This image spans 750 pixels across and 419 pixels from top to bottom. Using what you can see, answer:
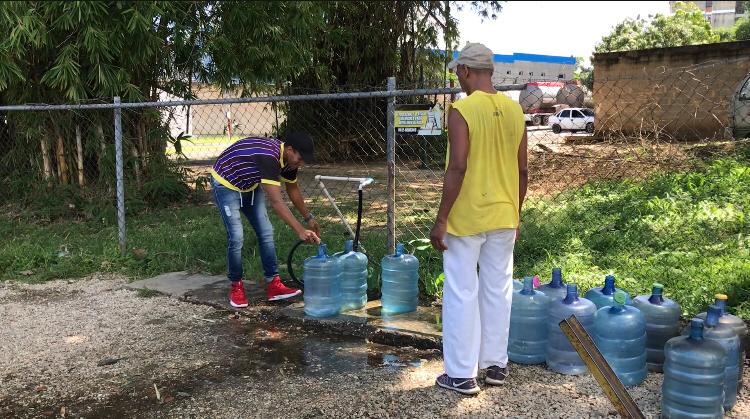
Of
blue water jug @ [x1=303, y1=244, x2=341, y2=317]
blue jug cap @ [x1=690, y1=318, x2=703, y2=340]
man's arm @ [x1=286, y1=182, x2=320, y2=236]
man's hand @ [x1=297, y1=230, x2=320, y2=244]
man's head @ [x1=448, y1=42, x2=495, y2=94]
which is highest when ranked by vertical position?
man's head @ [x1=448, y1=42, x2=495, y2=94]

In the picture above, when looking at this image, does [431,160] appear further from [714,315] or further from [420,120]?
[714,315]

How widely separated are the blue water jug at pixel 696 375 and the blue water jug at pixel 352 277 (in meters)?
2.36

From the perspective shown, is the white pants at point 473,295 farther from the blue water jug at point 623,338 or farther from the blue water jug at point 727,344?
the blue water jug at point 727,344

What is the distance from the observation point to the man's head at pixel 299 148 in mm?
4398

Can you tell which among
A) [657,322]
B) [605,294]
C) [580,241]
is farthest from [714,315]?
[580,241]

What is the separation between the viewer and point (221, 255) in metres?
Answer: 6.36

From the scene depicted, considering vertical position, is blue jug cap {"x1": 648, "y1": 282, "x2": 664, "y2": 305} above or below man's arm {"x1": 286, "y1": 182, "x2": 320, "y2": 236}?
below

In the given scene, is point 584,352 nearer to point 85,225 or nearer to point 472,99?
point 472,99

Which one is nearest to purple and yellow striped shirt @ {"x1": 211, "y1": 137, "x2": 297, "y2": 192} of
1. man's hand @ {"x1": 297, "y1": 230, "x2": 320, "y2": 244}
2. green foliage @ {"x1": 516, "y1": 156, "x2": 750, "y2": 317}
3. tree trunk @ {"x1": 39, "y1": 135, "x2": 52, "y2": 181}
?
man's hand @ {"x1": 297, "y1": 230, "x2": 320, "y2": 244}

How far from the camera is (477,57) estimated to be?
3062mm

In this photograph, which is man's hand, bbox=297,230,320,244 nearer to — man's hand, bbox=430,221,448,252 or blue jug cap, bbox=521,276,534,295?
man's hand, bbox=430,221,448,252

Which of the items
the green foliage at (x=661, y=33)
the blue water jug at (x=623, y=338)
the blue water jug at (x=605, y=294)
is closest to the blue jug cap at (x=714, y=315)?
the blue water jug at (x=623, y=338)

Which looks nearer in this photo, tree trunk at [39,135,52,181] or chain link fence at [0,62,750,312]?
chain link fence at [0,62,750,312]

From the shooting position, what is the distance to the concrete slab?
163 inches
